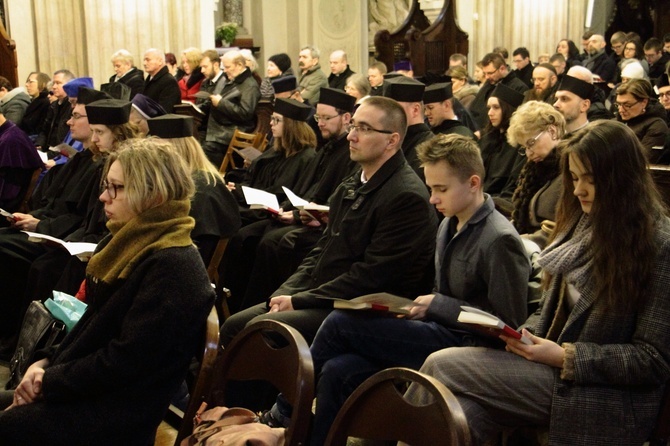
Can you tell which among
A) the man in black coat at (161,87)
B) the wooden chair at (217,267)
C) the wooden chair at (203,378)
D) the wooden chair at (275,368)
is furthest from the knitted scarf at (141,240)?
the man in black coat at (161,87)

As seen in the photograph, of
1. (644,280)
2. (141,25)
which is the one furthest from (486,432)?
(141,25)

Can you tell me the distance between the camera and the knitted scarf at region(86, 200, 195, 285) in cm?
304

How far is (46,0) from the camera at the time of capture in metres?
12.9

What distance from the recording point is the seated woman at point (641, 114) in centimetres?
670

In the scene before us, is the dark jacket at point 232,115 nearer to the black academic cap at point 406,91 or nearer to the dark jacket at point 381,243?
the black academic cap at point 406,91

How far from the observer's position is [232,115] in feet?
31.7

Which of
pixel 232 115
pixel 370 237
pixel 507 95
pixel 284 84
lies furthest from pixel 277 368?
pixel 232 115

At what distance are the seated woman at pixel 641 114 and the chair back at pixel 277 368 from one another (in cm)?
459

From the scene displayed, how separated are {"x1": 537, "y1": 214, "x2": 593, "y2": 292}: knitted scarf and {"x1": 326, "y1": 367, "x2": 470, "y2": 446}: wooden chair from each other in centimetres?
92

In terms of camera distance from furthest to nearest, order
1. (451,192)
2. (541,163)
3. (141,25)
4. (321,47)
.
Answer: (321,47) < (141,25) < (541,163) < (451,192)

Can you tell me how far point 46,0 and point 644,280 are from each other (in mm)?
11633

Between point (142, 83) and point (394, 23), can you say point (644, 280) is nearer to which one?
point (142, 83)

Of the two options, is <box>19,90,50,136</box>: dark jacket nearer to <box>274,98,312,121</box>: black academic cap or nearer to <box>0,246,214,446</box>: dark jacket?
<box>274,98,312,121</box>: black academic cap

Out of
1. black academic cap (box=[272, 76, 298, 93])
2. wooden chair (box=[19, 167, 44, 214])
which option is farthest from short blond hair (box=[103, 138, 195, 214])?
black academic cap (box=[272, 76, 298, 93])
